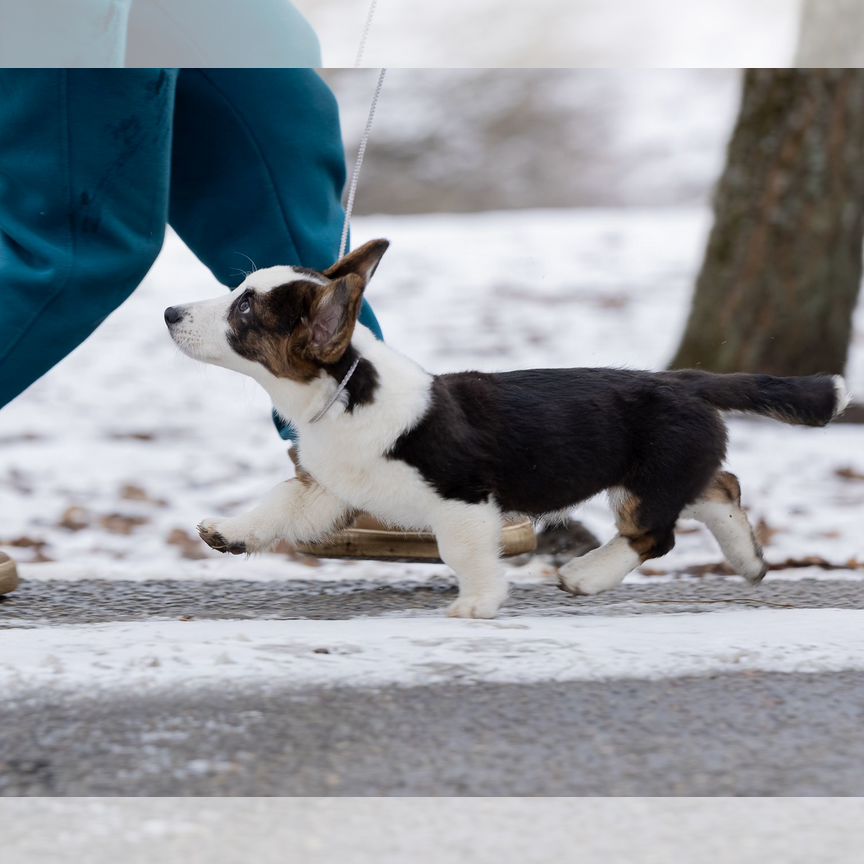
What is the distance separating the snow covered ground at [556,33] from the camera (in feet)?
11.4

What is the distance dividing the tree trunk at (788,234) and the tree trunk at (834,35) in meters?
2.17

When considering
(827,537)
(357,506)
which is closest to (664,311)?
(827,537)

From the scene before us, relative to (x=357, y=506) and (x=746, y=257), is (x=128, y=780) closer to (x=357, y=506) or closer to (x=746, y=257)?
(x=357, y=506)

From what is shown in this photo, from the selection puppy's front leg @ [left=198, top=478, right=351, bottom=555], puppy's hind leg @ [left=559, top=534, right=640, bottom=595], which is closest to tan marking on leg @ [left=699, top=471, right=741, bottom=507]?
puppy's hind leg @ [left=559, top=534, right=640, bottom=595]

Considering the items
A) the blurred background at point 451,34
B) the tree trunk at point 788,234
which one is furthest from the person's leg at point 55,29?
the tree trunk at point 788,234

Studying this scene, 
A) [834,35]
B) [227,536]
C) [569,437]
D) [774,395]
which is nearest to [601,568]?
[569,437]

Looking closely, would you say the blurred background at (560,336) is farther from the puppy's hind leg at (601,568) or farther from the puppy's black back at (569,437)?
the puppy's black back at (569,437)

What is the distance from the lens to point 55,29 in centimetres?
309

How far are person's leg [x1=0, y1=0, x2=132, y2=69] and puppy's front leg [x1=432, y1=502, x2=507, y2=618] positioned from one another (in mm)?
1375

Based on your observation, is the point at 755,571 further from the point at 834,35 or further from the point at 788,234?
the point at 788,234

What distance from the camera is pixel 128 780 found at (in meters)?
2.25

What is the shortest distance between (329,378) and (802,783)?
4.69ft

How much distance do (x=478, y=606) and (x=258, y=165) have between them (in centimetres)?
128

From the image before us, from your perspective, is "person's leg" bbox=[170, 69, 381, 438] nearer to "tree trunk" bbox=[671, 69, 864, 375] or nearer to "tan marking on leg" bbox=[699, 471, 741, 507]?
"tan marking on leg" bbox=[699, 471, 741, 507]
